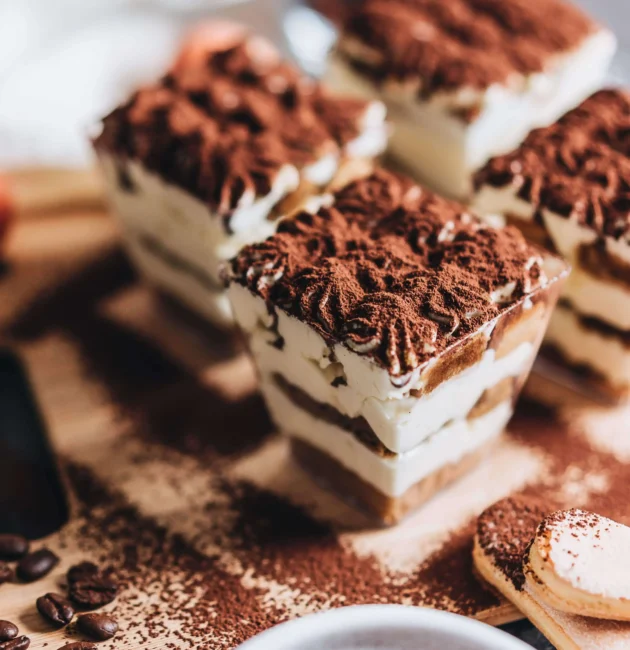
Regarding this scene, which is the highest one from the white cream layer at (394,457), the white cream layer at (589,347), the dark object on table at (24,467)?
the white cream layer at (589,347)

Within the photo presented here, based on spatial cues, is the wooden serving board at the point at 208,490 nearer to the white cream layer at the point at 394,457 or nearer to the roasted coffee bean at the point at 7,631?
the roasted coffee bean at the point at 7,631

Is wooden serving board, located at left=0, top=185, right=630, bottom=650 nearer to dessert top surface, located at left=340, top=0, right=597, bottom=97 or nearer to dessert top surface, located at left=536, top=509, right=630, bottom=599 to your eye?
dessert top surface, located at left=536, top=509, right=630, bottom=599

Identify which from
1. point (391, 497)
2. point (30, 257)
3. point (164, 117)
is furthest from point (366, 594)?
point (30, 257)

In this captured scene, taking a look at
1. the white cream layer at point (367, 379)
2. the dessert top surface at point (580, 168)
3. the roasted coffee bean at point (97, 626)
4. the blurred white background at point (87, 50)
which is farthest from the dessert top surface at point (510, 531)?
the blurred white background at point (87, 50)

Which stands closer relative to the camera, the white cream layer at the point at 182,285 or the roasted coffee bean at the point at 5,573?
the roasted coffee bean at the point at 5,573

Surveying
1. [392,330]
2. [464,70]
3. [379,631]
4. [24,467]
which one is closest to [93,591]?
[24,467]

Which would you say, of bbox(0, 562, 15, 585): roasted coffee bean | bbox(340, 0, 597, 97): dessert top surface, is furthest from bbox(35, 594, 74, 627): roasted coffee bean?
bbox(340, 0, 597, 97): dessert top surface
